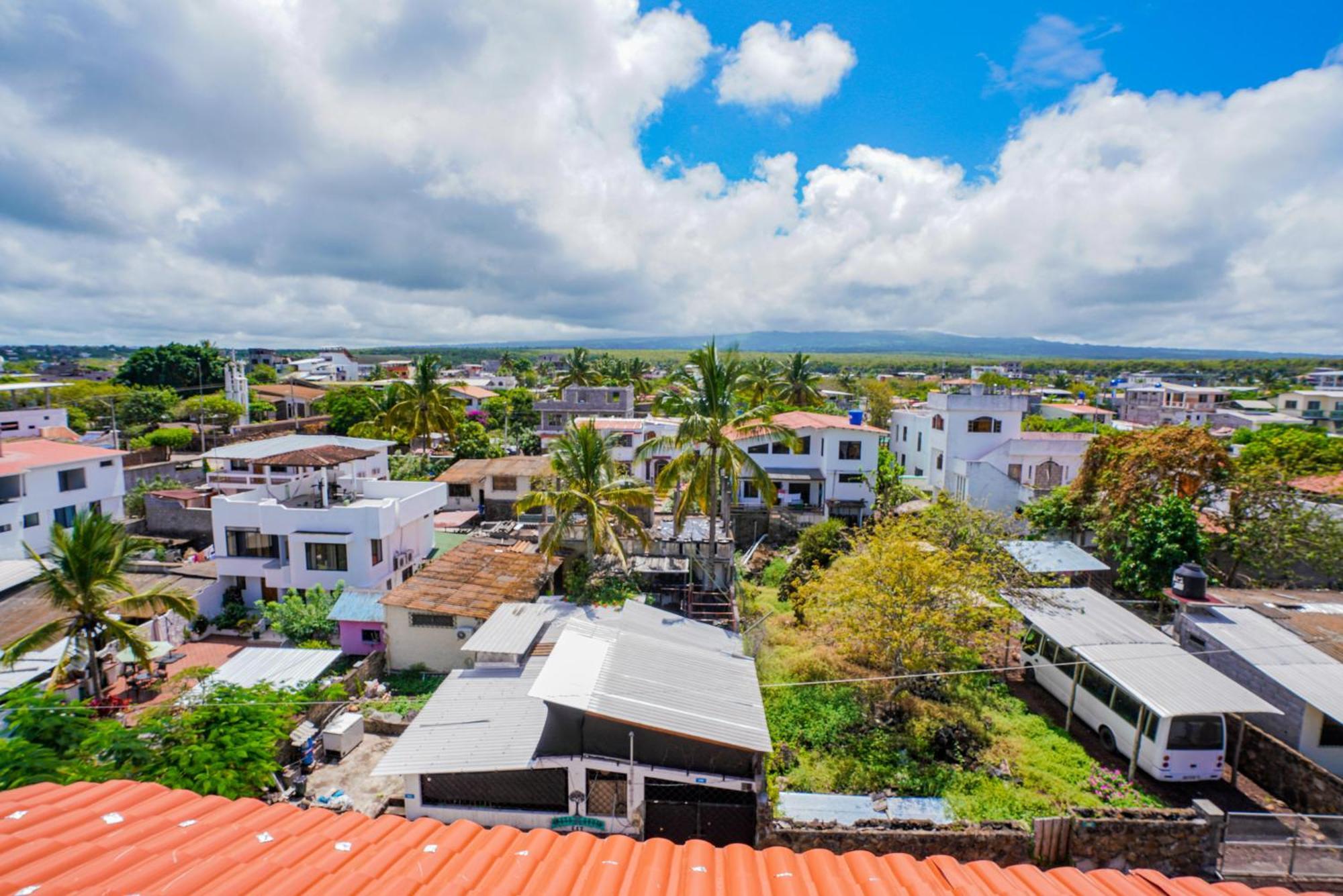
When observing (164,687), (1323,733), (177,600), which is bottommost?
(164,687)

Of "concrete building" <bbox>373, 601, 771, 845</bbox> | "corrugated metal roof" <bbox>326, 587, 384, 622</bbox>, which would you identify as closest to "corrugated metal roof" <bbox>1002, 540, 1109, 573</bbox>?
"concrete building" <bbox>373, 601, 771, 845</bbox>

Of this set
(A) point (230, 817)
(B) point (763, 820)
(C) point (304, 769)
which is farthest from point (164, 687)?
(B) point (763, 820)

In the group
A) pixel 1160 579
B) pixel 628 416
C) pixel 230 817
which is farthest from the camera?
pixel 628 416

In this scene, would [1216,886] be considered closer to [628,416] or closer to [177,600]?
[177,600]

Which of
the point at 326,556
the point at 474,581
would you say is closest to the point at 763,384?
the point at 474,581

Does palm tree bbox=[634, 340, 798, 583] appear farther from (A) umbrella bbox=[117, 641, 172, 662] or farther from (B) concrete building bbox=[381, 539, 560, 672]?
(A) umbrella bbox=[117, 641, 172, 662]

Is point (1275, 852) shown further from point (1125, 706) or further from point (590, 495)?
point (590, 495)

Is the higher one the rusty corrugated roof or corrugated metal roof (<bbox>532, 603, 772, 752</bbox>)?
corrugated metal roof (<bbox>532, 603, 772, 752</bbox>)
